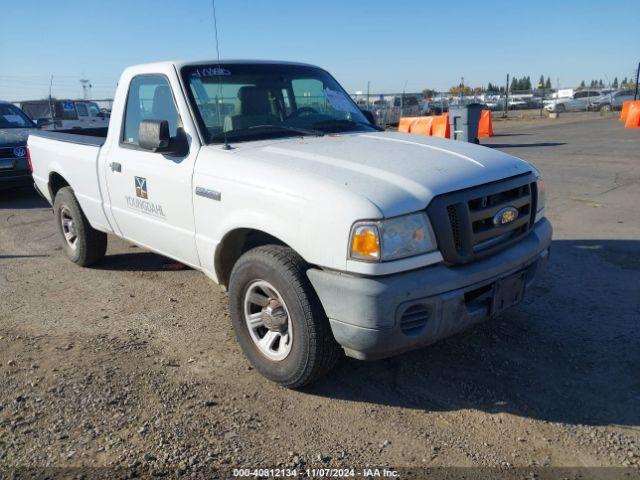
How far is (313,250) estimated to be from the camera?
291 centimetres

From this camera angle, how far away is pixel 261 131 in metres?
4.01

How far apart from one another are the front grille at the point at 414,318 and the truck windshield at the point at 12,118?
395 inches

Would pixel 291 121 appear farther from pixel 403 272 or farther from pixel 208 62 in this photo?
pixel 403 272

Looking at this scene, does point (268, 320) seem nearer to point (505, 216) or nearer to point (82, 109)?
point (505, 216)

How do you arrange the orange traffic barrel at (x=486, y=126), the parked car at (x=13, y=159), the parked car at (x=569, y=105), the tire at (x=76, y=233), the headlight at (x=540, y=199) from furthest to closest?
the parked car at (x=569, y=105) → the orange traffic barrel at (x=486, y=126) → the parked car at (x=13, y=159) → the tire at (x=76, y=233) → the headlight at (x=540, y=199)

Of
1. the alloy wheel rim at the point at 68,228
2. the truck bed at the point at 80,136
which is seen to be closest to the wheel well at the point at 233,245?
the truck bed at the point at 80,136

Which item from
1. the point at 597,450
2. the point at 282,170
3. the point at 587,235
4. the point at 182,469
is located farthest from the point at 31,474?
the point at 587,235

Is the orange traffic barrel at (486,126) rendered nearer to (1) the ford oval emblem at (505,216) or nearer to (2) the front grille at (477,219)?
(2) the front grille at (477,219)

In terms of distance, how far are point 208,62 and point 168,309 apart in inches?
81.2

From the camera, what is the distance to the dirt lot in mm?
2781

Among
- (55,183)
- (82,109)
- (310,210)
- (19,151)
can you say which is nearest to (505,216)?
(310,210)

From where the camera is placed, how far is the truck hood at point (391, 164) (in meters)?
2.86

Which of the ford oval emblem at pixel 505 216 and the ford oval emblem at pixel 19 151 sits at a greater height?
the ford oval emblem at pixel 19 151

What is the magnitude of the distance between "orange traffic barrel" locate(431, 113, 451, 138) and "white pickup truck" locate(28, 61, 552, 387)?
12.6m
